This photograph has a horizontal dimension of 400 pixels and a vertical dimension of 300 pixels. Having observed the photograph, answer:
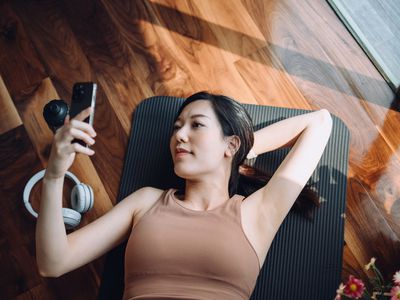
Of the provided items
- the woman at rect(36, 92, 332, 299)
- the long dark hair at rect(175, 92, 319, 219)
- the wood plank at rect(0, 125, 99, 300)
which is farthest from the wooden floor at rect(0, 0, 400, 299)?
the woman at rect(36, 92, 332, 299)

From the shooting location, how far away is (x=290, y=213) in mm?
1642

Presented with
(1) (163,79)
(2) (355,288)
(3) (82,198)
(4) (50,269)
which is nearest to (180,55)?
(1) (163,79)

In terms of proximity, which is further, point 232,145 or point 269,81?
point 269,81

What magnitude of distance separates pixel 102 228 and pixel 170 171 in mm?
394

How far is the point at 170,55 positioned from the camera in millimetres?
2027

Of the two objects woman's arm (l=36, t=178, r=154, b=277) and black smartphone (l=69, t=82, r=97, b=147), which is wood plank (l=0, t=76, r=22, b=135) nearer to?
black smartphone (l=69, t=82, r=97, b=147)

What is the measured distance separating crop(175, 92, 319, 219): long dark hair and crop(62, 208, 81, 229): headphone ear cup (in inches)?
21.2

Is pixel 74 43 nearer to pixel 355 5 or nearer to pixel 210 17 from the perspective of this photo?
pixel 210 17

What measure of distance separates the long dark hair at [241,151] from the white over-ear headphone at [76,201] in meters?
0.49

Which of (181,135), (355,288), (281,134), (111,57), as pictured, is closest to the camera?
(355,288)

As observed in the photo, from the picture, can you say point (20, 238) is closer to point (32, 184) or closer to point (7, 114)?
point (32, 184)

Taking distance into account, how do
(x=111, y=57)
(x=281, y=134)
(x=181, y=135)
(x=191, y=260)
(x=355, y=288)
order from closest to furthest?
1. (x=355, y=288)
2. (x=191, y=260)
3. (x=181, y=135)
4. (x=281, y=134)
5. (x=111, y=57)

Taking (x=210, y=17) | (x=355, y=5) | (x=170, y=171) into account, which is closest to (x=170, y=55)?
(x=210, y=17)

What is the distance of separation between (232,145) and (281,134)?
21cm
